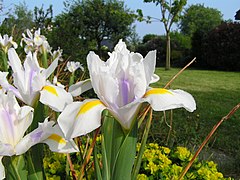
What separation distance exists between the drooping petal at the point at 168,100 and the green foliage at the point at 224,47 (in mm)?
16719

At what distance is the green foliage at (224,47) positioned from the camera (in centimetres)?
1680

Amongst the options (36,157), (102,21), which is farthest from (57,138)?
(102,21)

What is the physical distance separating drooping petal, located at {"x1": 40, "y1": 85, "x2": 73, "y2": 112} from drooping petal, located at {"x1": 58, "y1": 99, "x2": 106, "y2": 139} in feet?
0.18

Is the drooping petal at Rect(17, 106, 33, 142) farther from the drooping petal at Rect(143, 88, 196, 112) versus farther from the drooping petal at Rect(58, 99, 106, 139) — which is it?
the drooping petal at Rect(143, 88, 196, 112)

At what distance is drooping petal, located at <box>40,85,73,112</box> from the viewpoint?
80cm

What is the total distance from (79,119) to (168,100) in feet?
0.57

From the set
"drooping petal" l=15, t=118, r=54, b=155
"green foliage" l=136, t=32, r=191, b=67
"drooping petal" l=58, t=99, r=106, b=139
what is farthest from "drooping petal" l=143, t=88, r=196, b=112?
"green foliage" l=136, t=32, r=191, b=67

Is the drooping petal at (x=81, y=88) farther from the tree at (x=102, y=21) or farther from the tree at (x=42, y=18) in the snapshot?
the tree at (x=102, y=21)

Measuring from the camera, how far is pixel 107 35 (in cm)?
2181

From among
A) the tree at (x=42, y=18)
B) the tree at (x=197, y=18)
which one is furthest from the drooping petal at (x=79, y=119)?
the tree at (x=197, y=18)

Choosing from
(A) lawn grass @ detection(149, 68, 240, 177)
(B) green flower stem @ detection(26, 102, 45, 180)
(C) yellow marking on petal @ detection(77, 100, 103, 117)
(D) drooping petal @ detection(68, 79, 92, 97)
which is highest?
(D) drooping petal @ detection(68, 79, 92, 97)

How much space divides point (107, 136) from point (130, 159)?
8cm

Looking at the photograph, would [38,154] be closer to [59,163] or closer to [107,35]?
[59,163]

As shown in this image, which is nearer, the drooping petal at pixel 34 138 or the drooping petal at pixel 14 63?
the drooping petal at pixel 34 138
